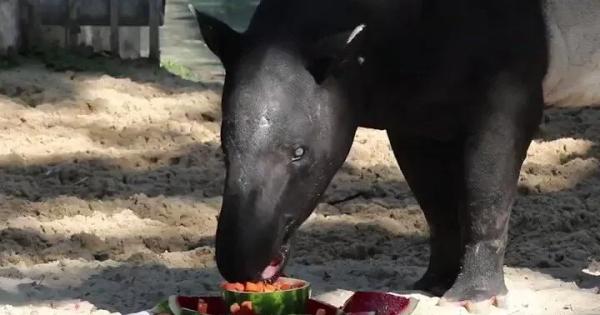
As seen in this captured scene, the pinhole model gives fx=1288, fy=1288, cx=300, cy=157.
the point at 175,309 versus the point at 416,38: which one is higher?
the point at 416,38

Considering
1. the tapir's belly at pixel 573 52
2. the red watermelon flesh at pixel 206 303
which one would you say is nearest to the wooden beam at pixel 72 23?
the tapir's belly at pixel 573 52

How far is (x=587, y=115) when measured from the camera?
25.0 ft

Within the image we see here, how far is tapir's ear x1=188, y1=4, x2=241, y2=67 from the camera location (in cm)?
363

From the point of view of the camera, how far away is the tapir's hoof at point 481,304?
405cm

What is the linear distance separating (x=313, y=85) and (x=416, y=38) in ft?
1.53

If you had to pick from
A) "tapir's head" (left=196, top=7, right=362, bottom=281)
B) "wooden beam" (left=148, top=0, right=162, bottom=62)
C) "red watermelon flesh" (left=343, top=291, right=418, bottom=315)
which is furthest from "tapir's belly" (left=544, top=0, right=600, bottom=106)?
"wooden beam" (left=148, top=0, right=162, bottom=62)

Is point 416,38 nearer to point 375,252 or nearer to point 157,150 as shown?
point 375,252

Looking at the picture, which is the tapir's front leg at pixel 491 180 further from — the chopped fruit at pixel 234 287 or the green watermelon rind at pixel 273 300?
the chopped fruit at pixel 234 287

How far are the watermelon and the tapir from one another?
0.06m

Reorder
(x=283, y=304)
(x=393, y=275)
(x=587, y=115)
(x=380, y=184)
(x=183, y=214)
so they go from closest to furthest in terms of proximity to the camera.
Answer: (x=283, y=304)
(x=393, y=275)
(x=183, y=214)
(x=380, y=184)
(x=587, y=115)

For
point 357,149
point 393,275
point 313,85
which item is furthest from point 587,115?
point 313,85

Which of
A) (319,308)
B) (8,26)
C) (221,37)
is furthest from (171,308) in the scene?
(8,26)

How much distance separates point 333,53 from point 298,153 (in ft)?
0.95

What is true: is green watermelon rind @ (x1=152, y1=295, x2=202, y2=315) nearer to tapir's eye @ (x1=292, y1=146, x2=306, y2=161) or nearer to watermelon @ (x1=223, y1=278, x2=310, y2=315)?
watermelon @ (x1=223, y1=278, x2=310, y2=315)
